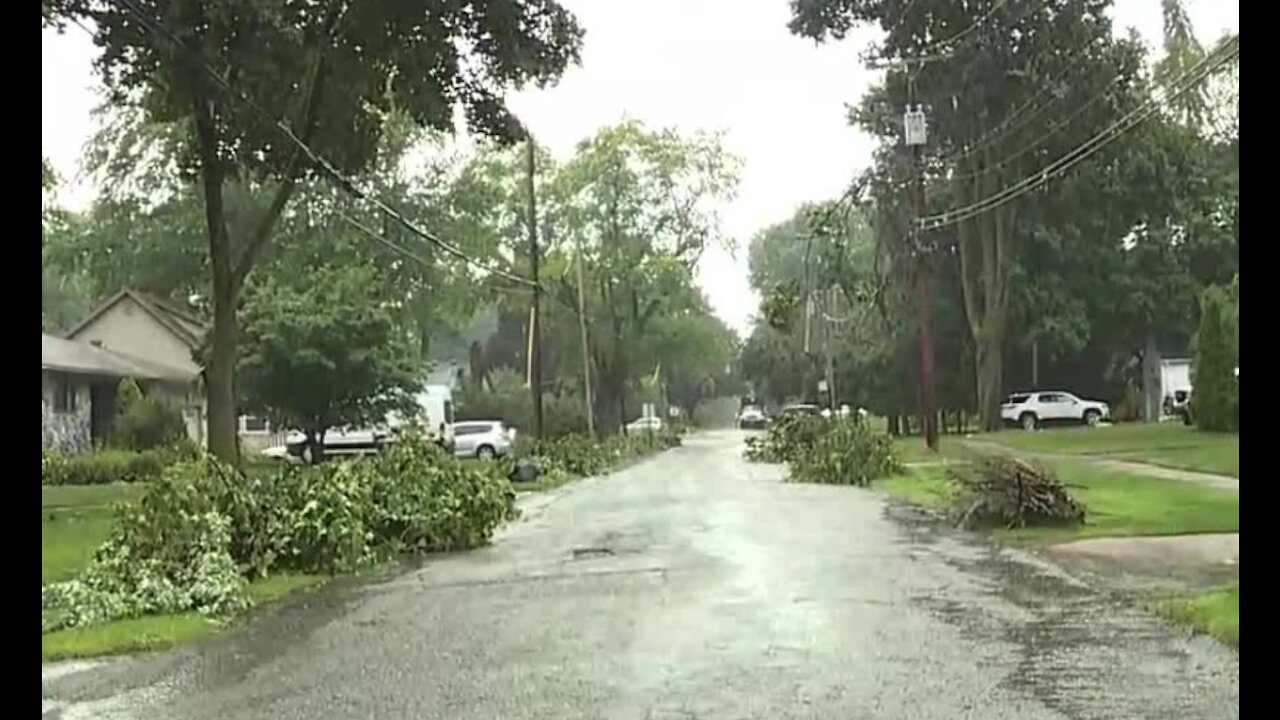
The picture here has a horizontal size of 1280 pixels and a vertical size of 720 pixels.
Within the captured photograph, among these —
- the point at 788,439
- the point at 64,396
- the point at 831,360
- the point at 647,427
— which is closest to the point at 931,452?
the point at 788,439

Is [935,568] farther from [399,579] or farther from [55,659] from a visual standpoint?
[55,659]

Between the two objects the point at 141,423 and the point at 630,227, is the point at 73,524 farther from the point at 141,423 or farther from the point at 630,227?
the point at 630,227

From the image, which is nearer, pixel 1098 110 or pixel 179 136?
pixel 179 136

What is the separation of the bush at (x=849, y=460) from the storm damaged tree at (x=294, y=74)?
1253 cm

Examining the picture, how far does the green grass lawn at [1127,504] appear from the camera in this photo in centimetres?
2020

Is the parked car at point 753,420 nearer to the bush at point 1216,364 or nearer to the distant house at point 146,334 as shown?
the distant house at point 146,334

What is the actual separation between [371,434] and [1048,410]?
25.3 metres

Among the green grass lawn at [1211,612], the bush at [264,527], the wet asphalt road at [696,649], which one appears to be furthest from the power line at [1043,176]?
the green grass lawn at [1211,612]

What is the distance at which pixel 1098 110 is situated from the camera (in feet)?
157

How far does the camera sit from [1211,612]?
1257cm

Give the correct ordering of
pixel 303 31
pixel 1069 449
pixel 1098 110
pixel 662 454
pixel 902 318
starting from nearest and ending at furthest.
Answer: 1. pixel 303 31
2. pixel 1069 449
3. pixel 1098 110
4. pixel 902 318
5. pixel 662 454

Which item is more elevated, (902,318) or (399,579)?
(902,318)
